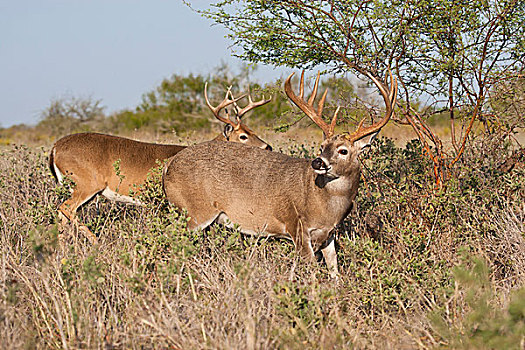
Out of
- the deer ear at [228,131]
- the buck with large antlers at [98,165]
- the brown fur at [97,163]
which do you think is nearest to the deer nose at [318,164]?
the brown fur at [97,163]

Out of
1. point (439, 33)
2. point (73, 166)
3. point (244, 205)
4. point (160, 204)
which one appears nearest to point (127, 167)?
point (73, 166)

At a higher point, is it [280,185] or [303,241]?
[280,185]

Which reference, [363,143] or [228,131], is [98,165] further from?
[363,143]

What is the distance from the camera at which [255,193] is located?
6133 millimetres

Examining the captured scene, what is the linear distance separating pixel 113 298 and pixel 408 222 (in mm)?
3645

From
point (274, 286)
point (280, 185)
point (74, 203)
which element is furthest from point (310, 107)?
point (74, 203)

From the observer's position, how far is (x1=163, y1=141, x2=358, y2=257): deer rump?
19.0ft

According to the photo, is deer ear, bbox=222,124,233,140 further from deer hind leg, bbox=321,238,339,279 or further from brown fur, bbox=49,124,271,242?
deer hind leg, bbox=321,238,339,279

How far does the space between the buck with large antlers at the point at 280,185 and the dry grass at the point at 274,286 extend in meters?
0.31

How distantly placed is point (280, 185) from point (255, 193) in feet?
0.95

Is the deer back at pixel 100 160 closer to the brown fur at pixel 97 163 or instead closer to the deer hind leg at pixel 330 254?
the brown fur at pixel 97 163

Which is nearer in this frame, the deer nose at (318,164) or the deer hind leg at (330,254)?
the deer nose at (318,164)

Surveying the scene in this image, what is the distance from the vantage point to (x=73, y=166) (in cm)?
Answer: 745

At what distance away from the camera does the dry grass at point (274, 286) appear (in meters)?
3.90
